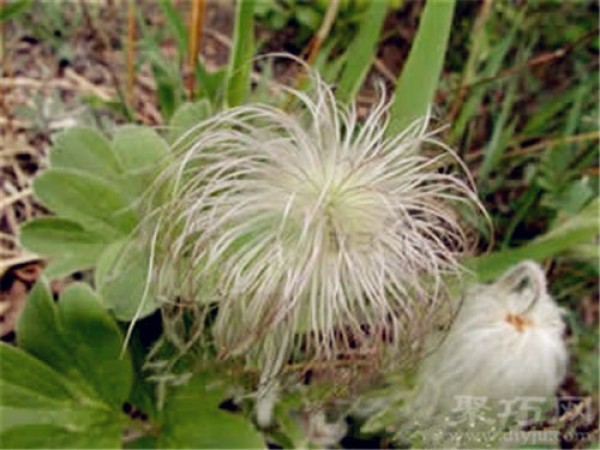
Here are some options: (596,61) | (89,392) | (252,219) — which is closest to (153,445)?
(89,392)

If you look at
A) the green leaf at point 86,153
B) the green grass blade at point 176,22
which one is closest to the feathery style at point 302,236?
the green leaf at point 86,153

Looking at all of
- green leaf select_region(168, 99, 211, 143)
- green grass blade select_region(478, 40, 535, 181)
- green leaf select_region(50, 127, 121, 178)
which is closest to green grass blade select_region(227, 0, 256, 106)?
green leaf select_region(168, 99, 211, 143)

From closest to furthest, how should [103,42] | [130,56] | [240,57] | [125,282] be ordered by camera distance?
[125,282], [240,57], [130,56], [103,42]

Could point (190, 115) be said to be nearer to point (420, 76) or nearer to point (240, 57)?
point (240, 57)

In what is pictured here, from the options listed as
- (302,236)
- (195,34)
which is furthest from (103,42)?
(302,236)

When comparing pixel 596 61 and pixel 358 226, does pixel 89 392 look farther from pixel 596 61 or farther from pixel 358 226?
pixel 596 61

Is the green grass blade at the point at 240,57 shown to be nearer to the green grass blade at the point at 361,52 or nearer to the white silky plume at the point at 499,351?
the green grass blade at the point at 361,52
